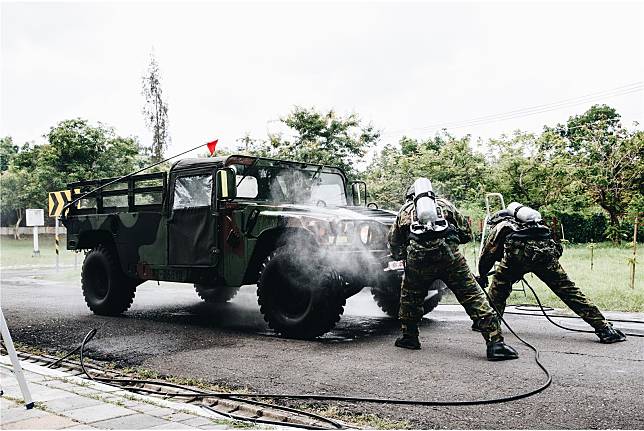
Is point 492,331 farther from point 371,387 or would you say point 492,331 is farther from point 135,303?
point 135,303

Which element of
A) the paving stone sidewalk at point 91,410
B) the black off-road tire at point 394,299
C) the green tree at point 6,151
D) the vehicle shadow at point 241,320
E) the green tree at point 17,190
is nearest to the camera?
the paving stone sidewalk at point 91,410

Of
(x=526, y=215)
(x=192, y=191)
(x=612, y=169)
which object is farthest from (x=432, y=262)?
(x=612, y=169)

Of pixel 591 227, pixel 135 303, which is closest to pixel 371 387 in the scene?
pixel 135 303

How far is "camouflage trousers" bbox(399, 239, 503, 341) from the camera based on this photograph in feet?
20.9

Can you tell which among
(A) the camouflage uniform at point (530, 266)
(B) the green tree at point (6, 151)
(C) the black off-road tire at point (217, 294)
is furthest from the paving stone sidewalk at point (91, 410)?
(B) the green tree at point (6, 151)

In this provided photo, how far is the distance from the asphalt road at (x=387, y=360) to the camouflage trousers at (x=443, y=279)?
1.20 feet

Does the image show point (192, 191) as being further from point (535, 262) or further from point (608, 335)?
point (608, 335)

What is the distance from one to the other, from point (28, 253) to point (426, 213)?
96.4 feet

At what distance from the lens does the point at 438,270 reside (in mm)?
6574

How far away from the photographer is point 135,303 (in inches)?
471

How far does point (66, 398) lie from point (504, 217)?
477 centimetres

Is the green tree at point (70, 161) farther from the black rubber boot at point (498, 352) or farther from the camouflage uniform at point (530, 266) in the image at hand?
the black rubber boot at point (498, 352)

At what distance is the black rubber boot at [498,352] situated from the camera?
6164 millimetres

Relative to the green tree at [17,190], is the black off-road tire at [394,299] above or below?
below
